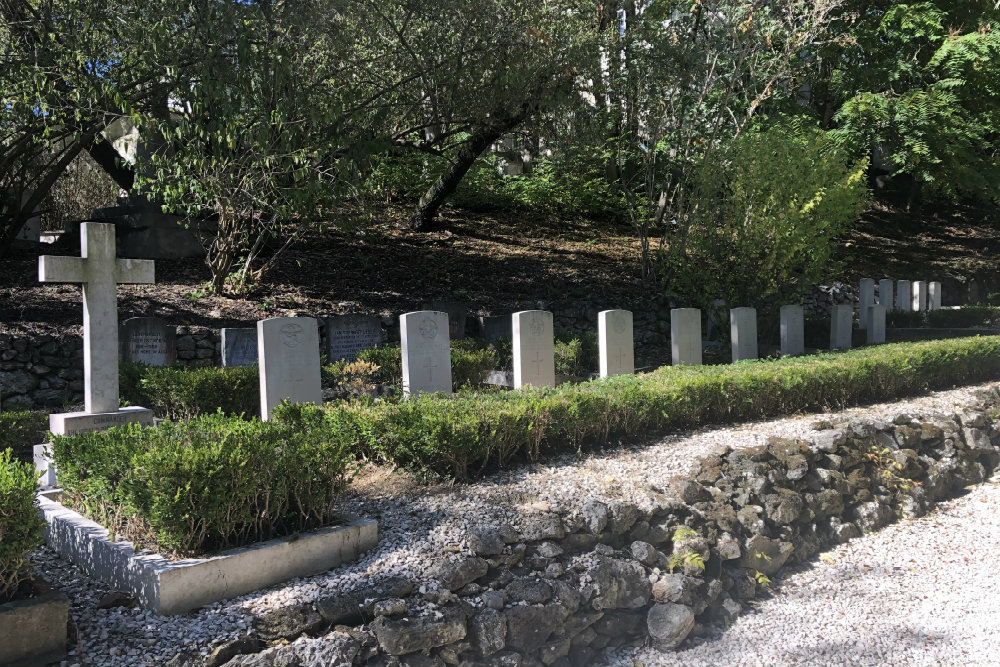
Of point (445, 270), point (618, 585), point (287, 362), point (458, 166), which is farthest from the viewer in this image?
point (458, 166)

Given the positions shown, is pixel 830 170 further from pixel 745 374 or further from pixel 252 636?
pixel 252 636

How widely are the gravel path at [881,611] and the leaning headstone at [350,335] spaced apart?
26.7ft

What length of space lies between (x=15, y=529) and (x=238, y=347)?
763 centimetres

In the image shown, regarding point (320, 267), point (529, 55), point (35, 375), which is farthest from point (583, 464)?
point (320, 267)

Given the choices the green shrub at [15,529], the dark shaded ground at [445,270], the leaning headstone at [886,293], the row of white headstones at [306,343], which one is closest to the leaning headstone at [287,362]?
the row of white headstones at [306,343]

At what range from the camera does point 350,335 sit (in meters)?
12.8

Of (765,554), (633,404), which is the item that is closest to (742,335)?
(633,404)

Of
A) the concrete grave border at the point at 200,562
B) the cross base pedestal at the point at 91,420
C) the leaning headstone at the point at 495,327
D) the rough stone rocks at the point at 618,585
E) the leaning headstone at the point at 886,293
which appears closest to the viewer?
the concrete grave border at the point at 200,562

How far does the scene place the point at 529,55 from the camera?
1443cm

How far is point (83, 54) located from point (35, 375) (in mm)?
4890

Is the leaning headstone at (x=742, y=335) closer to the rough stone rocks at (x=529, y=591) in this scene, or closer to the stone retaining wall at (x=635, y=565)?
the stone retaining wall at (x=635, y=565)

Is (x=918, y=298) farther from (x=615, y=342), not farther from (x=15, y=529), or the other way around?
(x=15, y=529)

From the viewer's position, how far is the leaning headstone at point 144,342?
37.9 ft

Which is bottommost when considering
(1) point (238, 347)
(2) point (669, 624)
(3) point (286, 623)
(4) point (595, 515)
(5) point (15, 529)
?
(2) point (669, 624)
